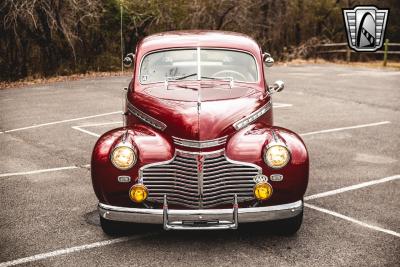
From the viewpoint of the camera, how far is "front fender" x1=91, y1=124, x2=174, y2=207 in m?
4.63

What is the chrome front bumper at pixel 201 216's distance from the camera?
4.47 metres

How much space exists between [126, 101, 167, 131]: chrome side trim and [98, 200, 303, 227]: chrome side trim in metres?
0.89

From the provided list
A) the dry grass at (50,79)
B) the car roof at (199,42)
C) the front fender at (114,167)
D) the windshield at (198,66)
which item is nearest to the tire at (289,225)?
the front fender at (114,167)

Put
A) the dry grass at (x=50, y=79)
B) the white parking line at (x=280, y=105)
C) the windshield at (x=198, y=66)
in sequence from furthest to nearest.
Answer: the dry grass at (x=50, y=79), the white parking line at (x=280, y=105), the windshield at (x=198, y=66)

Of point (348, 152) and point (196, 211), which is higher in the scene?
point (196, 211)

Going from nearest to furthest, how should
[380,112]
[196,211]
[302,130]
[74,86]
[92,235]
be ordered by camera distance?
[196,211]
[92,235]
[302,130]
[380,112]
[74,86]

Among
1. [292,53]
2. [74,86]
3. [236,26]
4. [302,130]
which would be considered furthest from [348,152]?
[292,53]

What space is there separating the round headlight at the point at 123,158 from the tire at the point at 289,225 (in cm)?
152

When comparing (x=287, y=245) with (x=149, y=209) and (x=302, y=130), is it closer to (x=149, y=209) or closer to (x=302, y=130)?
(x=149, y=209)

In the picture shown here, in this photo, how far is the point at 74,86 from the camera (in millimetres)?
18125

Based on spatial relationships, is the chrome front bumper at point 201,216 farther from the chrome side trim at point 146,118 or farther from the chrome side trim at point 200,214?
the chrome side trim at point 146,118

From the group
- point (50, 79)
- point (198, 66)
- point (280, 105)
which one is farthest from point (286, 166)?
point (50, 79)

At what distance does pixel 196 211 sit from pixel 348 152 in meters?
4.66

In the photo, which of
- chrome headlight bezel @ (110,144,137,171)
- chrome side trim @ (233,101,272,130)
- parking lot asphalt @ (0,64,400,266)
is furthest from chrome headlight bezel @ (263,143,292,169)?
A: chrome headlight bezel @ (110,144,137,171)
